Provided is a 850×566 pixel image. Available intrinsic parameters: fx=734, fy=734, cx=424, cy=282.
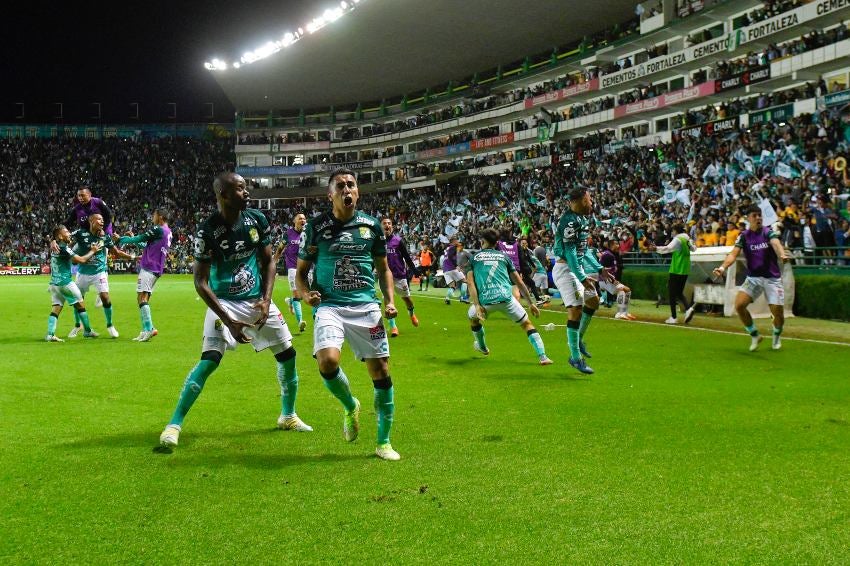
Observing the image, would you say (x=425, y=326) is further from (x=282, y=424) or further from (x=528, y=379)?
(x=282, y=424)

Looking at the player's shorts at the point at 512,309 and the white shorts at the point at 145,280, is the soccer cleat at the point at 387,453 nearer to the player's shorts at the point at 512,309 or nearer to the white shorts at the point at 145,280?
the player's shorts at the point at 512,309

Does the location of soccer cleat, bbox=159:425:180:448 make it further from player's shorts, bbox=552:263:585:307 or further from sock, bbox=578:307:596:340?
sock, bbox=578:307:596:340

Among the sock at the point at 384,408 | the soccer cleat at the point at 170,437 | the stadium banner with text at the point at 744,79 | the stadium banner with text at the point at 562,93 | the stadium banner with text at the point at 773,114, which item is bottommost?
the soccer cleat at the point at 170,437

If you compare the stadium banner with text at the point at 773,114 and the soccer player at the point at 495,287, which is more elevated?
the stadium banner with text at the point at 773,114

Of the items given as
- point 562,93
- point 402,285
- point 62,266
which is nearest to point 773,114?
point 562,93

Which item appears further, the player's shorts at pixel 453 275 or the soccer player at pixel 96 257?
the player's shorts at pixel 453 275

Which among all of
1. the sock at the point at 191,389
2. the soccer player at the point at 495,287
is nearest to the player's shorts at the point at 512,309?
the soccer player at the point at 495,287

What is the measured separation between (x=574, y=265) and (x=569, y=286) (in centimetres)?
38

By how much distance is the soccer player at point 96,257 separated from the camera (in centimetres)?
1327

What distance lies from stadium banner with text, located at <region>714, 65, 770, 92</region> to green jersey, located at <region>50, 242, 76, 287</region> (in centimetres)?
3177


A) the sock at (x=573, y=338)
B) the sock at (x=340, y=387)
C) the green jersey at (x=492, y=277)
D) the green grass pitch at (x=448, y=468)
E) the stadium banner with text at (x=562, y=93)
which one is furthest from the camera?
the stadium banner with text at (x=562, y=93)

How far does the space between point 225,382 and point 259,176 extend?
Result: 72999 millimetres

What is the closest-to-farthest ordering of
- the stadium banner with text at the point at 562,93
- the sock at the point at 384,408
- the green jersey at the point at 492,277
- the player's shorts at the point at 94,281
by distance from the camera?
the sock at the point at 384,408 < the green jersey at the point at 492,277 < the player's shorts at the point at 94,281 < the stadium banner with text at the point at 562,93

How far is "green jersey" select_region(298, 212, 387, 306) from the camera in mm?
6043
